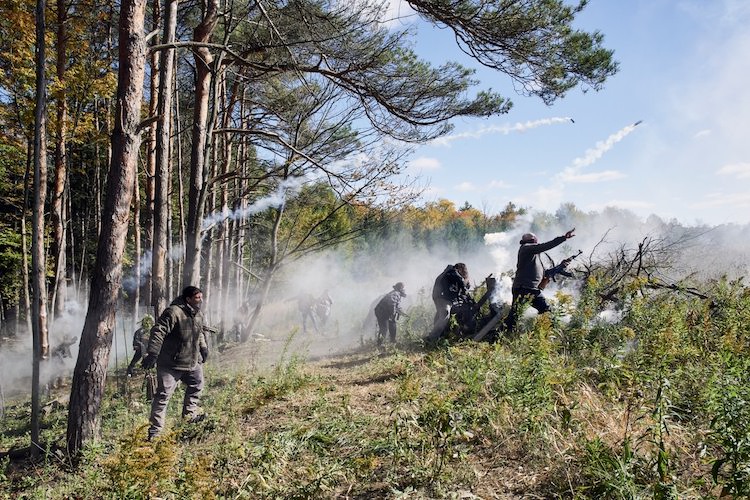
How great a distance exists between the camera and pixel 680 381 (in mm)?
4496

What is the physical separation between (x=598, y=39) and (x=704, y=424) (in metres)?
6.05

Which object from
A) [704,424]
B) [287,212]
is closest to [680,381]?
[704,424]

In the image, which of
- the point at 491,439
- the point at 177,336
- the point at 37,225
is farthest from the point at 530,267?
the point at 37,225

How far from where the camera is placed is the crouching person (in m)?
5.80

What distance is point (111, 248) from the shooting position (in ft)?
17.3

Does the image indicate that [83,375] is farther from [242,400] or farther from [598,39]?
[598,39]

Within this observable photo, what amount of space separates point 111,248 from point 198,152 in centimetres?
390

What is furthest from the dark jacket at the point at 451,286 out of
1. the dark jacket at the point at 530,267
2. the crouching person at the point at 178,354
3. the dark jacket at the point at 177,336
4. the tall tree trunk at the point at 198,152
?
the dark jacket at the point at 177,336

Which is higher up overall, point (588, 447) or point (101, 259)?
point (101, 259)

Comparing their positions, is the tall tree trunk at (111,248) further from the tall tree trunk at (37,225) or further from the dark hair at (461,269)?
the dark hair at (461,269)

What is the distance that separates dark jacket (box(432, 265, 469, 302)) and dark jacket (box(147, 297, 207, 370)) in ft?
16.2

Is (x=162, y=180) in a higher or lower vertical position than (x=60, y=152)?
lower

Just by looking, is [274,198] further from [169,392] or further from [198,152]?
[169,392]

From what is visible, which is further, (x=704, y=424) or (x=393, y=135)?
(x=393, y=135)
